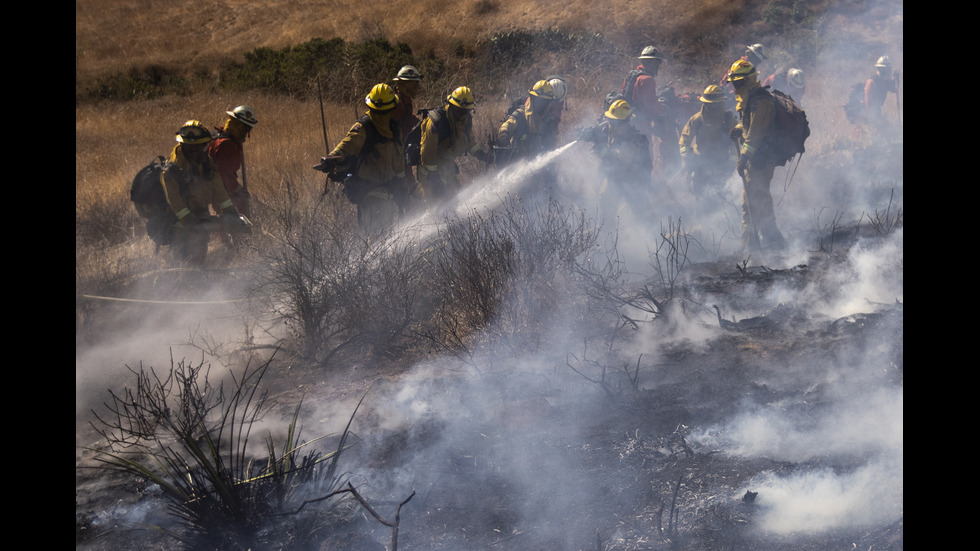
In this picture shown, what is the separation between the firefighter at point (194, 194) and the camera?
6.11m

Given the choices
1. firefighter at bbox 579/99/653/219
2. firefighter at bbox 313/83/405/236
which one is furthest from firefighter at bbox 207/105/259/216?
firefighter at bbox 579/99/653/219

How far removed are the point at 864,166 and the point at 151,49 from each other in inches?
878

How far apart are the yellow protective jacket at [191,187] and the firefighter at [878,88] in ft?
33.6

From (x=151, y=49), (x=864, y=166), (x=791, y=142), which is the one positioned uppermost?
(x=151, y=49)

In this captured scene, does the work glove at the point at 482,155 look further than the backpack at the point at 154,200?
Yes

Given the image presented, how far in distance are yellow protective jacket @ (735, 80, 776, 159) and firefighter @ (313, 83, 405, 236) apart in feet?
10.6

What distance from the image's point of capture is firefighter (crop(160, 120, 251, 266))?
611cm

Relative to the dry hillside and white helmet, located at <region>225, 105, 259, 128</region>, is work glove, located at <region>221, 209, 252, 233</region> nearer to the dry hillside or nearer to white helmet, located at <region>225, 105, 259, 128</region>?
the dry hillside

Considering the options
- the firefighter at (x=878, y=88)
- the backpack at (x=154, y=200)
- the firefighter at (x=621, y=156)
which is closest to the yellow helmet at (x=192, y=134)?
the backpack at (x=154, y=200)

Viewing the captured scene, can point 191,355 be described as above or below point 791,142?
below

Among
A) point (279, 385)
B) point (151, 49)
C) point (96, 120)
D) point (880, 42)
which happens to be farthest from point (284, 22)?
point (279, 385)

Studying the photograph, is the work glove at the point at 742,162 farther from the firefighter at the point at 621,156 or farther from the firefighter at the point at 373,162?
the firefighter at the point at 373,162

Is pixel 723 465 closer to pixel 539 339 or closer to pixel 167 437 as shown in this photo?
pixel 539 339

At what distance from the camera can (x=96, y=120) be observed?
1644 centimetres
